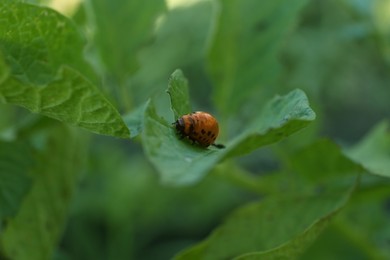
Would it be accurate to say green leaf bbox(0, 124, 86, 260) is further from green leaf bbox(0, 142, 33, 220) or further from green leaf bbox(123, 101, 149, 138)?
green leaf bbox(123, 101, 149, 138)

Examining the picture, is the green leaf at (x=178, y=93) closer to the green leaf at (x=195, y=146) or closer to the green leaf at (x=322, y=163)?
the green leaf at (x=195, y=146)

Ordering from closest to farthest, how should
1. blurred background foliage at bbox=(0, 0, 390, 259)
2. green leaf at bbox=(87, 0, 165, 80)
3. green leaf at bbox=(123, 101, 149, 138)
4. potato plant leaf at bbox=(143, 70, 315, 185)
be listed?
potato plant leaf at bbox=(143, 70, 315, 185) < green leaf at bbox=(123, 101, 149, 138) < green leaf at bbox=(87, 0, 165, 80) < blurred background foliage at bbox=(0, 0, 390, 259)

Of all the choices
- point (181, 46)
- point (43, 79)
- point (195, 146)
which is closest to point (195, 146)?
point (195, 146)

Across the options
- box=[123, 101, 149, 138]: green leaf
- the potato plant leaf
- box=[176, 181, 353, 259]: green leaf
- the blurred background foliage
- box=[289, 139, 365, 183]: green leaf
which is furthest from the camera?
the blurred background foliage

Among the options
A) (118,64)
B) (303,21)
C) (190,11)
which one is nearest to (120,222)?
(190,11)

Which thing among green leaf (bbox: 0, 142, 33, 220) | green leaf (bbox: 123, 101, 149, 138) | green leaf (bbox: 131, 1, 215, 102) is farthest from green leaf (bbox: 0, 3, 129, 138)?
green leaf (bbox: 131, 1, 215, 102)

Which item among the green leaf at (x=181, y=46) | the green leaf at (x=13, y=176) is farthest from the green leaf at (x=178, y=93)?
the green leaf at (x=181, y=46)

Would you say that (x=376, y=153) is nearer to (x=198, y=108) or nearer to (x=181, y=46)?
(x=198, y=108)
